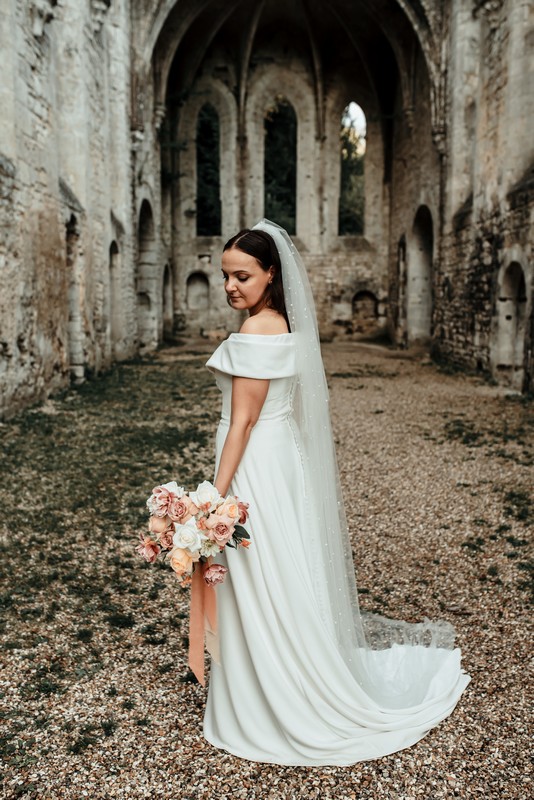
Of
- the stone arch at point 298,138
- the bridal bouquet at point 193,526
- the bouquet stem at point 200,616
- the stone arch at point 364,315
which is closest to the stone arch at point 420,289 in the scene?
the stone arch at point 364,315

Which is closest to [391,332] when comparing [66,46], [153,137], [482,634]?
[153,137]

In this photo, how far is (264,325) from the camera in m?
2.28

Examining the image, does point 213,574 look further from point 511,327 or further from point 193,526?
point 511,327

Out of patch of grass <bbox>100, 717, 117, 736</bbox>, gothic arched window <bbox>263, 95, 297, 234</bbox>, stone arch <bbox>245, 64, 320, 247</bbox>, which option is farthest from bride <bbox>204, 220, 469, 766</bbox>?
gothic arched window <bbox>263, 95, 297, 234</bbox>

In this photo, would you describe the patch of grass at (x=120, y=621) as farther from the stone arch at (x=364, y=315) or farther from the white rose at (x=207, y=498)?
the stone arch at (x=364, y=315)

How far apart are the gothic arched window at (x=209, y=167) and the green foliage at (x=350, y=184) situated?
4052 millimetres

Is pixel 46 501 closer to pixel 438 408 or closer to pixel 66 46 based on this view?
pixel 438 408

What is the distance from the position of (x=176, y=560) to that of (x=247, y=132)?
1986cm

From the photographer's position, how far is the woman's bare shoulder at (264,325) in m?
2.27

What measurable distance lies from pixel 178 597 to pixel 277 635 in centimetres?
157

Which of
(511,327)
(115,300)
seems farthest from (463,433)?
(115,300)

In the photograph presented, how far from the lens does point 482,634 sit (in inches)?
127

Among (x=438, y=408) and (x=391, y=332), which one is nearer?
(x=438, y=408)

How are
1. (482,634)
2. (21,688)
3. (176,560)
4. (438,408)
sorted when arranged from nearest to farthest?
(176,560), (21,688), (482,634), (438,408)
